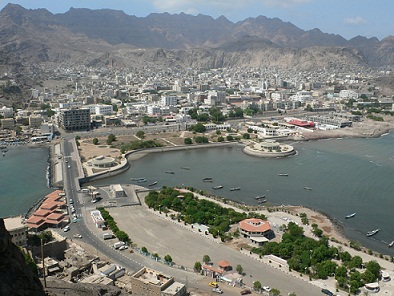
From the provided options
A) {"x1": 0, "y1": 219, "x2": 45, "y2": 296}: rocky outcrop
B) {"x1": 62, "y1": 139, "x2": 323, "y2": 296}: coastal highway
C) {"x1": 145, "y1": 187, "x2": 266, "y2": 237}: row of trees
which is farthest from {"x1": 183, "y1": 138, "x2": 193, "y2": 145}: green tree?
{"x1": 0, "y1": 219, "x2": 45, "y2": 296}: rocky outcrop

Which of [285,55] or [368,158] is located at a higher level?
[285,55]

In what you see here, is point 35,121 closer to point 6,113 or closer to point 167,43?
point 6,113

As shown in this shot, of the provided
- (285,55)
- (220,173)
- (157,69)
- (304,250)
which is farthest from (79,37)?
(304,250)

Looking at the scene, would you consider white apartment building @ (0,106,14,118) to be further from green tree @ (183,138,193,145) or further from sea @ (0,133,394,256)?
green tree @ (183,138,193,145)

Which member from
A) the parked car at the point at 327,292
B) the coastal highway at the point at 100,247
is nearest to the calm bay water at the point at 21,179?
the coastal highway at the point at 100,247

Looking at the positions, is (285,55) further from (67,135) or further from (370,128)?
(67,135)

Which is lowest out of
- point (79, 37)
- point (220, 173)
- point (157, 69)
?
point (220, 173)
